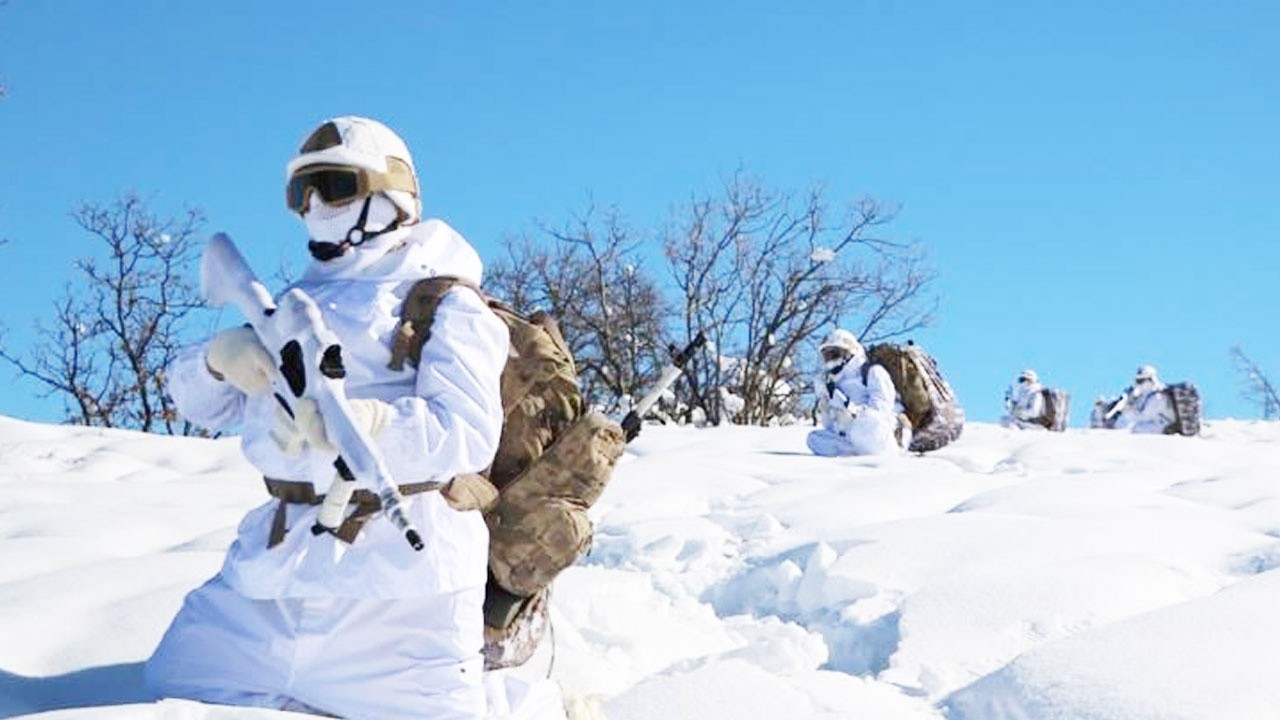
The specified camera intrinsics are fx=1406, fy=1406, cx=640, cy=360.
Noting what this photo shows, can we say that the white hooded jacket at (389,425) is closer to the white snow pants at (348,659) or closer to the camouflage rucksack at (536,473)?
the white snow pants at (348,659)

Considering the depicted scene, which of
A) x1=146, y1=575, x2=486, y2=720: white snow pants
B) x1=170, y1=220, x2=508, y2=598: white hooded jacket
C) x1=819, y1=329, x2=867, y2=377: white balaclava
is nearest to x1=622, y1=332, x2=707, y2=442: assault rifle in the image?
x1=170, y1=220, x2=508, y2=598: white hooded jacket

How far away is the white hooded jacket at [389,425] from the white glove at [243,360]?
0.07 m

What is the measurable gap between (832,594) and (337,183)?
3.04m

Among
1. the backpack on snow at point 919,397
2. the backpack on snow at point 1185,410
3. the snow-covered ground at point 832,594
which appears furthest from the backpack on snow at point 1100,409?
the snow-covered ground at point 832,594

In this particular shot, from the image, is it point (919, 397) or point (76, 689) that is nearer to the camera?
point (76, 689)

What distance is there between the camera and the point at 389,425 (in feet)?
8.77

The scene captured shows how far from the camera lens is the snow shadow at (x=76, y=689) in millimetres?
3168

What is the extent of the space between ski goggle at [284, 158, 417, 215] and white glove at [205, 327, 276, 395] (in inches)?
14.3

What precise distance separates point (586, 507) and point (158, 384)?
59.9 feet

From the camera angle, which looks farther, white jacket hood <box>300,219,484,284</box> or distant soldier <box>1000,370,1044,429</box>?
distant soldier <box>1000,370,1044,429</box>

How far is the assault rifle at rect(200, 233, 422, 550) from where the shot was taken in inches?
99.3

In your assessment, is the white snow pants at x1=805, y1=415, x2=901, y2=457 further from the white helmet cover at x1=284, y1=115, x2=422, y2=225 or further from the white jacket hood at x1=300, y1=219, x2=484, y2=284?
the white helmet cover at x1=284, y1=115, x2=422, y2=225

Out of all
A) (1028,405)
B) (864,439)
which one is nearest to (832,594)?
(864,439)

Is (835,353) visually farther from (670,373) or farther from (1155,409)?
(1155,409)
